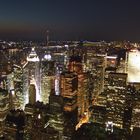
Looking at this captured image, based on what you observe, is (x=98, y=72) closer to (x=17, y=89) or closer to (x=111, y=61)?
(x=111, y=61)

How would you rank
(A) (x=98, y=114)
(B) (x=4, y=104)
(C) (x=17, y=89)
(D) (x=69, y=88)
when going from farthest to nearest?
(C) (x=17, y=89) < (D) (x=69, y=88) < (B) (x=4, y=104) < (A) (x=98, y=114)

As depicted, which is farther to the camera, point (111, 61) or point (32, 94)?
point (111, 61)

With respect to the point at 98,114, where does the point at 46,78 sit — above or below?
above

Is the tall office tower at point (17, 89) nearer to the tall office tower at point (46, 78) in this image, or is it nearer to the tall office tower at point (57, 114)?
the tall office tower at point (46, 78)

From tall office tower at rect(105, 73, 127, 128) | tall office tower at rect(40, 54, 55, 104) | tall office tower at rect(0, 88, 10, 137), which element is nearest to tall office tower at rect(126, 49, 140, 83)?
tall office tower at rect(105, 73, 127, 128)

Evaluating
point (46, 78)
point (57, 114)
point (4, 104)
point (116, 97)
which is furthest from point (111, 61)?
point (4, 104)

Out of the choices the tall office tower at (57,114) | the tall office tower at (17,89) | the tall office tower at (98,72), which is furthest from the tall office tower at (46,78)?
the tall office tower at (57,114)
